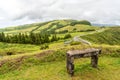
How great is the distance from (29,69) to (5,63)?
501 cm

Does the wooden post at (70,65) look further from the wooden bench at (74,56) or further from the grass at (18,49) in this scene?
the grass at (18,49)

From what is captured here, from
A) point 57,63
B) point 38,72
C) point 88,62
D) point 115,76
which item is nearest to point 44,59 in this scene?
point 57,63

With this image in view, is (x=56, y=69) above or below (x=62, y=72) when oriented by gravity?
above

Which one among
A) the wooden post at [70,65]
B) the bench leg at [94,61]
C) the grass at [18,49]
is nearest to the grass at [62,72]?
the wooden post at [70,65]

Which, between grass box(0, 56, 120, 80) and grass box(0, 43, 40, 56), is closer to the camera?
grass box(0, 56, 120, 80)

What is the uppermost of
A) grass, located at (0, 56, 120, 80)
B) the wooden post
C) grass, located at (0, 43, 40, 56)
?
the wooden post

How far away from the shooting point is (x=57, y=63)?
3747 cm

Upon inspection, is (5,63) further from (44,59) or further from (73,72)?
(73,72)

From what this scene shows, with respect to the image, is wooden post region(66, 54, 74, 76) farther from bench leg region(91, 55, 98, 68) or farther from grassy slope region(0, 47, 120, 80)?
bench leg region(91, 55, 98, 68)

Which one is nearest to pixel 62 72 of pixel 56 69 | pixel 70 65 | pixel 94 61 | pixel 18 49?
pixel 56 69

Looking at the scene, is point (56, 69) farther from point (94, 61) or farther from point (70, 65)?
point (94, 61)

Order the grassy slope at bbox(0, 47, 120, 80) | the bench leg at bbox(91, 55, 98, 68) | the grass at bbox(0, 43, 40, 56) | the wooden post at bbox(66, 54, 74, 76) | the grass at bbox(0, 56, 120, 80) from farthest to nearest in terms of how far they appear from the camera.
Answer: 1. the grass at bbox(0, 43, 40, 56)
2. the bench leg at bbox(91, 55, 98, 68)
3. the grassy slope at bbox(0, 47, 120, 80)
4. the grass at bbox(0, 56, 120, 80)
5. the wooden post at bbox(66, 54, 74, 76)

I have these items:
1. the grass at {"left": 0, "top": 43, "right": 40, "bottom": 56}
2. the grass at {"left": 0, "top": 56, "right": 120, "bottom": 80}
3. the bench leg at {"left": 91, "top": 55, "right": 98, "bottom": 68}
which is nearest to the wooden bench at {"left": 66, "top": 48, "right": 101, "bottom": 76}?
the bench leg at {"left": 91, "top": 55, "right": 98, "bottom": 68}

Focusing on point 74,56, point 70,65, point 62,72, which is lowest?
point 62,72
